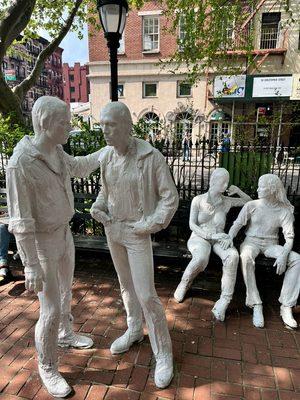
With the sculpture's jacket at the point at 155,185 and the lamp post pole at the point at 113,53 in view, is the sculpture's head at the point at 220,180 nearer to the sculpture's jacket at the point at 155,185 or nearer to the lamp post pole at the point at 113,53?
the sculpture's jacket at the point at 155,185

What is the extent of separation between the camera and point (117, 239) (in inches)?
97.2

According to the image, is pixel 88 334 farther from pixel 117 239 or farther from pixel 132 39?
pixel 132 39

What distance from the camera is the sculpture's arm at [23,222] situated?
203 cm

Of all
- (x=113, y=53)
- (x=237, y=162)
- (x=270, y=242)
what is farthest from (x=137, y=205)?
(x=237, y=162)

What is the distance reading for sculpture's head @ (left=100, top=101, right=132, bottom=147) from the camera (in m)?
2.06

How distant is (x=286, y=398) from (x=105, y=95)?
19.8 m

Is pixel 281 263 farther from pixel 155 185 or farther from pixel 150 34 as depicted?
pixel 150 34

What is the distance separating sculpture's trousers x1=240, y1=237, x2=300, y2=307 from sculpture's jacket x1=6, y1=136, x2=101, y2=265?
82.1 inches

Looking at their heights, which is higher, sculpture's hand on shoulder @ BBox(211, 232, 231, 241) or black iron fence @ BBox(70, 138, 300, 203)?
black iron fence @ BBox(70, 138, 300, 203)

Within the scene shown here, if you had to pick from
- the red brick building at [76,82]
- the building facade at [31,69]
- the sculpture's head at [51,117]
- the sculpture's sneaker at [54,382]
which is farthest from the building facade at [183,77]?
the red brick building at [76,82]

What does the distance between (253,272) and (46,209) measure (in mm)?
2356

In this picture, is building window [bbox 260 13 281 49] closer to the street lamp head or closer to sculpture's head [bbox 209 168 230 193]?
the street lamp head

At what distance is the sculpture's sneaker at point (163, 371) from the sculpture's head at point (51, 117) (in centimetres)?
190

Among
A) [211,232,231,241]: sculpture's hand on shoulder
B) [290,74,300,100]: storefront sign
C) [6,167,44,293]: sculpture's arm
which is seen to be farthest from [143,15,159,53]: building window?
[6,167,44,293]: sculpture's arm
